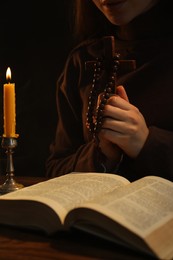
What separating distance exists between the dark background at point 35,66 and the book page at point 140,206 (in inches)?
38.4

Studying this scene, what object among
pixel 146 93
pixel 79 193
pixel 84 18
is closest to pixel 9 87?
pixel 79 193

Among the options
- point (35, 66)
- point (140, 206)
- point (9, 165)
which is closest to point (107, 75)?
point (9, 165)

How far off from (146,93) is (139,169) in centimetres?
32

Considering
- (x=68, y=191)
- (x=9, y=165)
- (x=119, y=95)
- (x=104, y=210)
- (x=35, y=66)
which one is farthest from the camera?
(x=35, y=66)

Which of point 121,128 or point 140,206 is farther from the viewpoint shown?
point 121,128

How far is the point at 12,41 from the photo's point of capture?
6.19 feet

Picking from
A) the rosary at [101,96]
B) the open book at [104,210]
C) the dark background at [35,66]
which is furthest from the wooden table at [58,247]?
the dark background at [35,66]

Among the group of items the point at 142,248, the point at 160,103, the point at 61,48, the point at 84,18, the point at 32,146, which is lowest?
the point at 32,146

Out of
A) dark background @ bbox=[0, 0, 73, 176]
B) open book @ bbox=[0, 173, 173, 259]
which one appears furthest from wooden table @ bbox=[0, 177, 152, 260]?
dark background @ bbox=[0, 0, 73, 176]

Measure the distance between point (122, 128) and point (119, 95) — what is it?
0.34ft

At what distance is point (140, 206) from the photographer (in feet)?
2.56

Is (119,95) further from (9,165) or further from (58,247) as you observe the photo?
(58,247)

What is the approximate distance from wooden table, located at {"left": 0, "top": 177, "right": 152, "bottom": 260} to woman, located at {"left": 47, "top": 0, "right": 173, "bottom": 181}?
44 cm

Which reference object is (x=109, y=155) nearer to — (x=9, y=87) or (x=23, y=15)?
(x=9, y=87)
